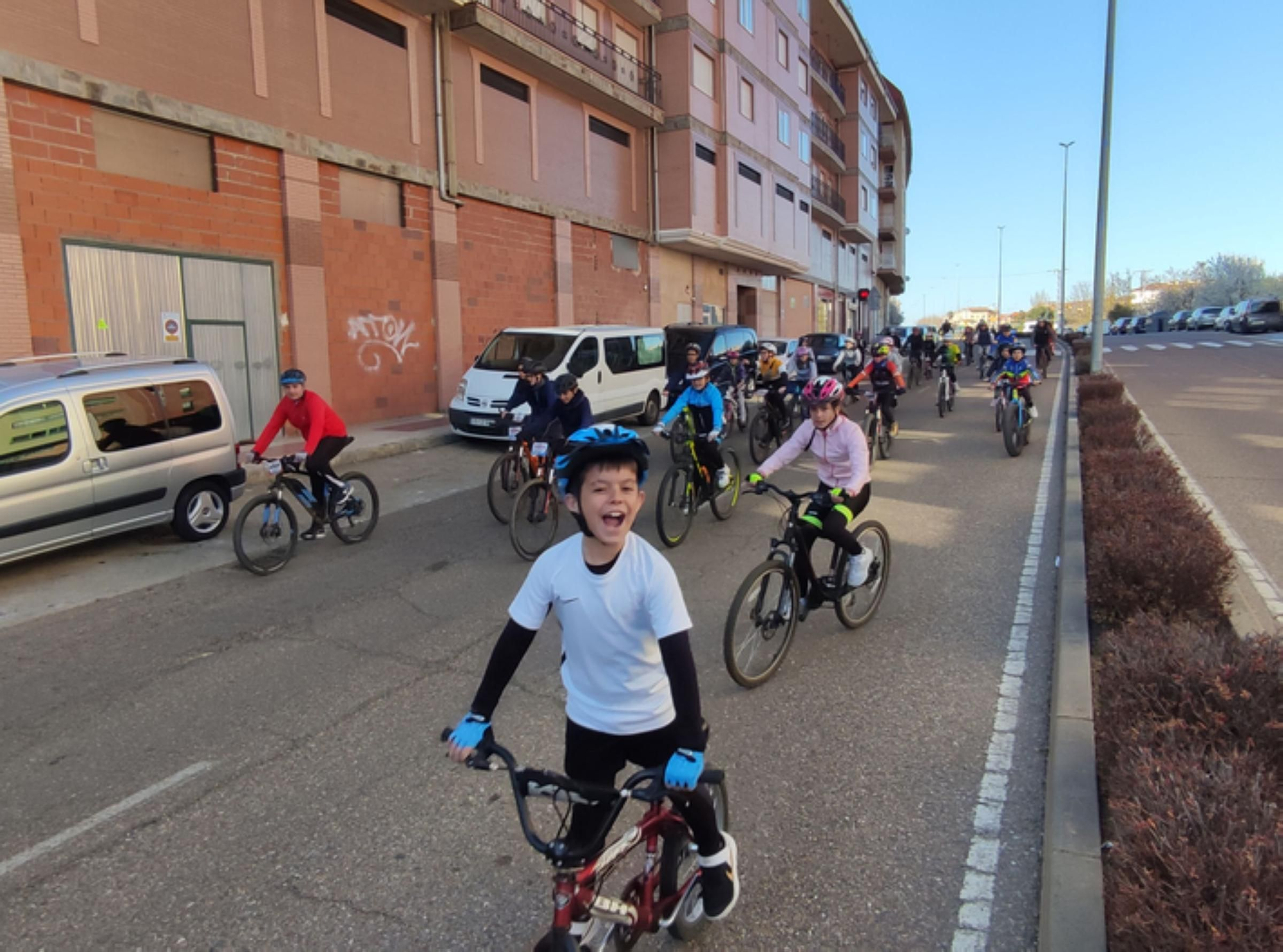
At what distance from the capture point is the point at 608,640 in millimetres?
2330

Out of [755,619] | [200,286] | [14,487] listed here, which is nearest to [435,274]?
[200,286]

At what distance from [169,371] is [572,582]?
7.59m

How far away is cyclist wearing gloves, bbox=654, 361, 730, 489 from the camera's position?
8.62 meters

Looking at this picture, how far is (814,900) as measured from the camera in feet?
9.95

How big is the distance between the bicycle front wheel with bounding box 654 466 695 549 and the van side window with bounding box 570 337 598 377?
277 inches

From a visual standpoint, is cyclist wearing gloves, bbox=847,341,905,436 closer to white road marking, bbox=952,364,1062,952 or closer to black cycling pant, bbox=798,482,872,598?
white road marking, bbox=952,364,1062,952

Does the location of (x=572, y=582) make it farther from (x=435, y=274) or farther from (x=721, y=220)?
(x=721, y=220)

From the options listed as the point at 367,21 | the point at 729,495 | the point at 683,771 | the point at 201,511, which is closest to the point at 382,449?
the point at 201,511

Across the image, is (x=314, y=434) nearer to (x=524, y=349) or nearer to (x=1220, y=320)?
(x=524, y=349)

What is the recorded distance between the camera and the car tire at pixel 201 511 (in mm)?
8359

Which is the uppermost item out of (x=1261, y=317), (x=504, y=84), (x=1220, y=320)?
(x=504, y=84)

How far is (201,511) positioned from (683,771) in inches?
309

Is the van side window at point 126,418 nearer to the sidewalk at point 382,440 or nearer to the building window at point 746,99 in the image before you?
the sidewalk at point 382,440

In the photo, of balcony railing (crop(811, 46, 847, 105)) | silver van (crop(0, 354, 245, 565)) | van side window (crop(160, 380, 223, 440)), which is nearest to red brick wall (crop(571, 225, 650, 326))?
van side window (crop(160, 380, 223, 440))
